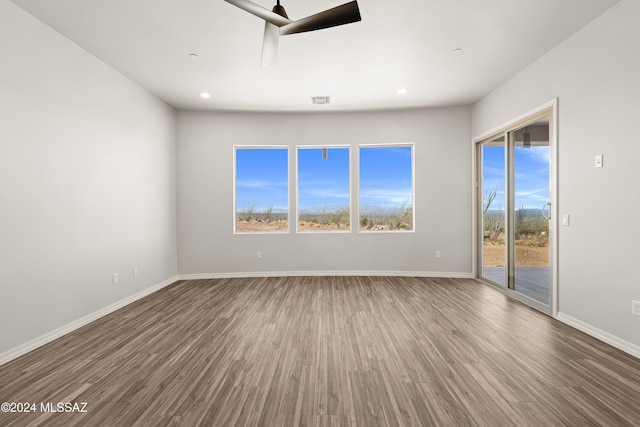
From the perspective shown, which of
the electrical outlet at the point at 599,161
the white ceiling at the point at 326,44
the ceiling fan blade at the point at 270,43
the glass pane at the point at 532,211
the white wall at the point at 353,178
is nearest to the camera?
the ceiling fan blade at the point at 270,43

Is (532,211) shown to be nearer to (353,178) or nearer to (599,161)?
(599,161)

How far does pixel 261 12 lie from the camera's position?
7.00 feet

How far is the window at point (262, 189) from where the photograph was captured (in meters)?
5.46

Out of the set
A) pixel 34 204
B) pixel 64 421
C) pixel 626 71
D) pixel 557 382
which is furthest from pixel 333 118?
pixel 64 421

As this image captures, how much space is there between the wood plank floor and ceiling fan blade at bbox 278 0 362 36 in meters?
2.56

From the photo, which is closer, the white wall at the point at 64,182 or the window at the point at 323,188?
the white wall at the point at 64,182

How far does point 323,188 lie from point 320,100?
1.58 metres

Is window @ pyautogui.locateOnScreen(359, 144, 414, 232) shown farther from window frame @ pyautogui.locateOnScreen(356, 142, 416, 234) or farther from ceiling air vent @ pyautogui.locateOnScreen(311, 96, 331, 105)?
ceiling air vent @ pyautogui.locateOnScreen(311, 96, 331, 105)

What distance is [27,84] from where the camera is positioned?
2.60 metres

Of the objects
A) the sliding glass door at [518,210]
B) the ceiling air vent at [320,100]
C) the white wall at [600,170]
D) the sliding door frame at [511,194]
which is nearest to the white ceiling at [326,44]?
the ceiling air vent at [320,100]

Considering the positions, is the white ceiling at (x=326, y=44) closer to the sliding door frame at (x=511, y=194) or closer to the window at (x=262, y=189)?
the sliding door frame at (x=511, y=194)

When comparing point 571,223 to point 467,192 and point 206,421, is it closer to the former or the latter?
point 467,192

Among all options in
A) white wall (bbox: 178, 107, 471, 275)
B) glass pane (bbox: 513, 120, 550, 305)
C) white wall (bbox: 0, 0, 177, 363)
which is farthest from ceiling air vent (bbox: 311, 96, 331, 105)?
glass pane (bbox: 513, 120, 550, 305)

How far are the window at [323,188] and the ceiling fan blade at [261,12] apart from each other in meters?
3.26
